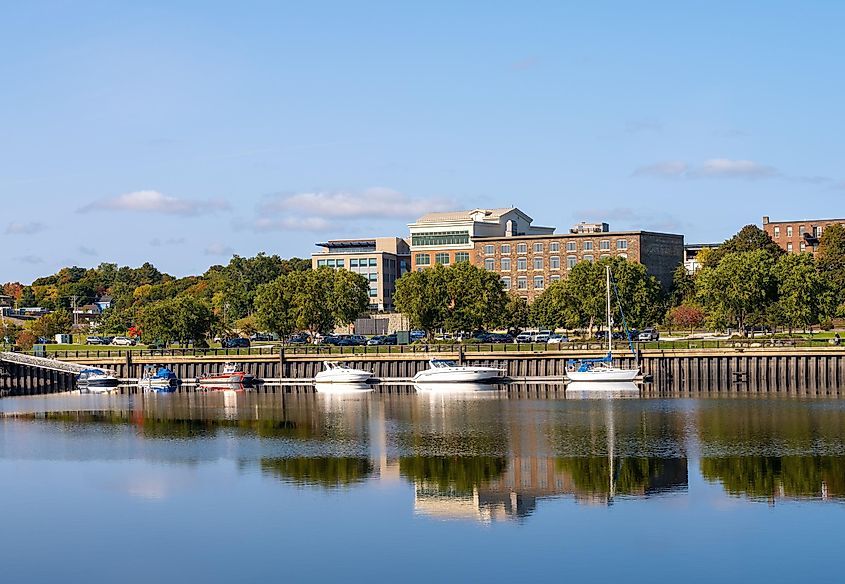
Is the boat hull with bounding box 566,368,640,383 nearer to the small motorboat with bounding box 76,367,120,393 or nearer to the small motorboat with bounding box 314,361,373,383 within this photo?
the small motorboat with bounding box 314,361,373,383

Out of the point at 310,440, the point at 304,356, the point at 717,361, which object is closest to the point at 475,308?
the point at 304,356

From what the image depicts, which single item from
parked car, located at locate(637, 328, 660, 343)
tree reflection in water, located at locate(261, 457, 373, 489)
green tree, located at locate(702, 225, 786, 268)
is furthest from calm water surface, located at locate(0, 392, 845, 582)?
green tree, located at locate(702, 225, 786, 268)

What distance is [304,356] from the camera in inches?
5340

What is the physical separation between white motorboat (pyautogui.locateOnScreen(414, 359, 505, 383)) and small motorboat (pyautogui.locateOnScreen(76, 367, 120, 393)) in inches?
1362

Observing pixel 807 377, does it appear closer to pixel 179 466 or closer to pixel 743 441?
pixel 743 441

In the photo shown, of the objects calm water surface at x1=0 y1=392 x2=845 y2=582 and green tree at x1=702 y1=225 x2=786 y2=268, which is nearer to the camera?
calm water surface at x1=0 y1=392 x2=845 y2=582

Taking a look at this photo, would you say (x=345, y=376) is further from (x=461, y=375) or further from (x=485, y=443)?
(x=485, y=443)

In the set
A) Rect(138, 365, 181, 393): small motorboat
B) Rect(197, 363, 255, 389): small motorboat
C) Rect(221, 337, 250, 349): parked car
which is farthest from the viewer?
Rect(221, 337, 250, 349): parked car

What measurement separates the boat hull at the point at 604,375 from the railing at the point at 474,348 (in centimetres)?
619

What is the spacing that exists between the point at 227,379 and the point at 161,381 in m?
6.75

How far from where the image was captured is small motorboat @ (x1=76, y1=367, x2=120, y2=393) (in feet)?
439

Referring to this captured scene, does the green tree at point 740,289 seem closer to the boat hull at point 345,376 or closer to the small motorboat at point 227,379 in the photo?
the boat hull at point 345,376

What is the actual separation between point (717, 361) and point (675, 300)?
7820cm

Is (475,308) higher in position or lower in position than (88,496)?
higher
